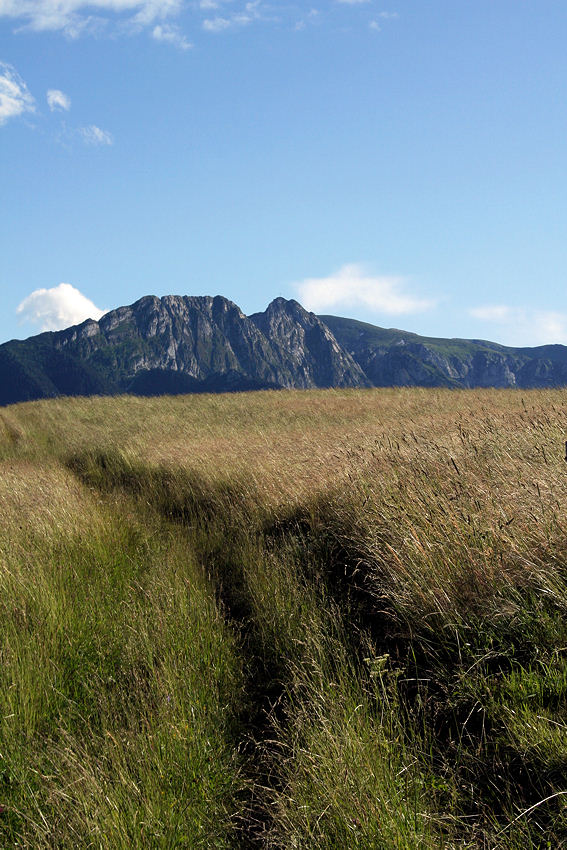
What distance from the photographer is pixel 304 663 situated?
12.8ft

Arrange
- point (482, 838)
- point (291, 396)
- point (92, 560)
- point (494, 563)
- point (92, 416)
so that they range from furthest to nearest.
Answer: point (291, 396) < point (92, 416) < point (92, 560) < point (494, 563) < point (482, 838)

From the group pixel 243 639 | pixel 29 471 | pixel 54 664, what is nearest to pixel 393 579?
pixel 243 639

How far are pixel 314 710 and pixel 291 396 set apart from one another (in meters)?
23.8

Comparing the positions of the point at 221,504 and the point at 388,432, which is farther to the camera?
the point at 388,432

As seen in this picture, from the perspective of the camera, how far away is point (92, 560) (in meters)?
6.27

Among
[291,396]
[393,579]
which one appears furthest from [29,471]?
[291,396]

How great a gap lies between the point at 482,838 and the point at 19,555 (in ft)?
16.8

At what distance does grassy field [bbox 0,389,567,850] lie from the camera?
2623 millimetres

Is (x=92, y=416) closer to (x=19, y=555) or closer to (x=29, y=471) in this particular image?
(x=29, y=471)

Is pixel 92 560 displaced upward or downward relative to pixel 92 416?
downward

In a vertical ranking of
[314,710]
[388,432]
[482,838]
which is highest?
[388,432]

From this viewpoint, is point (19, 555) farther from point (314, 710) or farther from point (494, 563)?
point (494, 563)

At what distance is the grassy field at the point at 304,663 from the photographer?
2.62 m

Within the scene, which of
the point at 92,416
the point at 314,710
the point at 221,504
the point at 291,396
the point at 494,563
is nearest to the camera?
the point at 314,710
